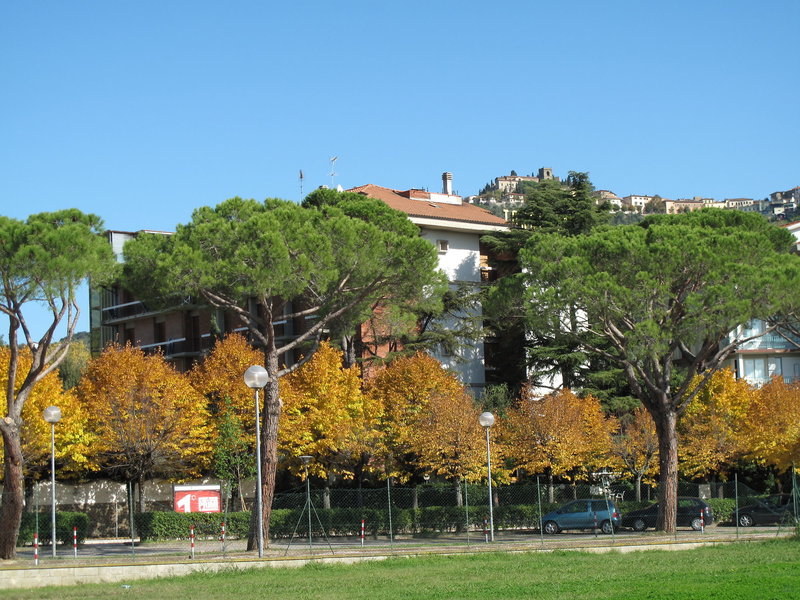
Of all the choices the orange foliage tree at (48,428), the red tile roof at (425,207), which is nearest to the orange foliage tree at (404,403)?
the orange foliage tree at (48,428)

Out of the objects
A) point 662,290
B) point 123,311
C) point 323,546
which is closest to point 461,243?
point 123,311

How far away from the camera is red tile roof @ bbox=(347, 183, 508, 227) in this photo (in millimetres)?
56938

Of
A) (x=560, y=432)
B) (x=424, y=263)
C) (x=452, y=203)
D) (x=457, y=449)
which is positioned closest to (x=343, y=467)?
(x=457, y=449)

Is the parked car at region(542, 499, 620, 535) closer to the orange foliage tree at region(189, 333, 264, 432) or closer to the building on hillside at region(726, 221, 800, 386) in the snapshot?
the orange foliage tree at region(189, 333, 264, 432)

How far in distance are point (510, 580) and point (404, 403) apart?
2404 centimetres

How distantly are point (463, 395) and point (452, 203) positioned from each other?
25351 millimetres

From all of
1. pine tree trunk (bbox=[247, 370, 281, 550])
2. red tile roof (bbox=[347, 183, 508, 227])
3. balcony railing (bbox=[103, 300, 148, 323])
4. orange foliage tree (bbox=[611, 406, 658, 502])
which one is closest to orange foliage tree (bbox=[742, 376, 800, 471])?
orange foliage tree (bbox=[611, 406, 658, 502])

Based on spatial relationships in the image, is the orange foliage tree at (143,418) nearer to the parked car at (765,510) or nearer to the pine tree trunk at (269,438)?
the pine tree trunk at (269,438)

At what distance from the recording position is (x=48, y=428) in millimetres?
40312

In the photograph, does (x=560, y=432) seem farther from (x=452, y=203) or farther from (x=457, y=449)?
(x=452, y=203)

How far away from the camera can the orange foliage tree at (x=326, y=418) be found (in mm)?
42094

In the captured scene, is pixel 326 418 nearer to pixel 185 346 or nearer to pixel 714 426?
pixel 714 426

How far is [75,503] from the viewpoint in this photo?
4347 centimetres

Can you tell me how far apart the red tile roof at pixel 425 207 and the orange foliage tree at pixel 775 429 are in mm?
18447
